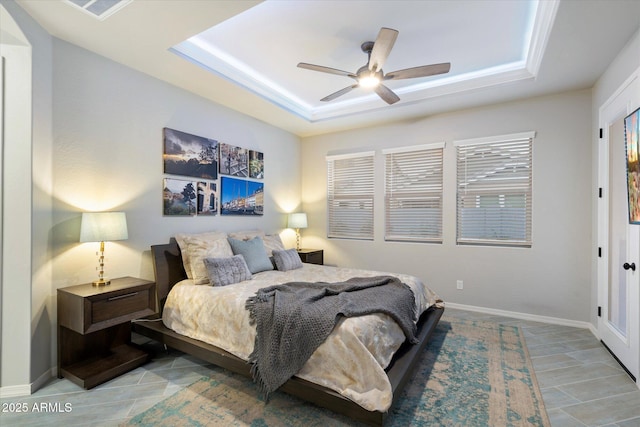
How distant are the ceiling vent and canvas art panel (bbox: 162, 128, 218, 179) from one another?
124 cm

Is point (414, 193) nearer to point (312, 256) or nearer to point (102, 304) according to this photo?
point (312, 256)

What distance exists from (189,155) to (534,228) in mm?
4439

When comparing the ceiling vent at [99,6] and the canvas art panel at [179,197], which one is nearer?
the ceiling vent at [99,6]

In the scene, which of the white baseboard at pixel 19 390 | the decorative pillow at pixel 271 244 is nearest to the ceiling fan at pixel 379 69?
the decorative pillow at pixel 271 244

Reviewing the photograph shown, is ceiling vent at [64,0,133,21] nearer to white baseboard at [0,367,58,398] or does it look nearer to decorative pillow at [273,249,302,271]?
decorative pillow at [273,249,302,271]

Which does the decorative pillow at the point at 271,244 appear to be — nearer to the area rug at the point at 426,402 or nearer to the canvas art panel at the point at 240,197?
the canvas art panel at the point at 240,197

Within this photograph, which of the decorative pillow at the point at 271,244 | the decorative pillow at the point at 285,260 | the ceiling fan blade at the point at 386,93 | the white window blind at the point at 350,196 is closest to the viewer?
the ceiling fan blade at the point at 386,93

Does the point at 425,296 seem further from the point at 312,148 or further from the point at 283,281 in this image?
the point at 312,148

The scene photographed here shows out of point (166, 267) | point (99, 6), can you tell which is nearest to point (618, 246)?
point (166, 267)

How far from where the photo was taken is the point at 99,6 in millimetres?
2160

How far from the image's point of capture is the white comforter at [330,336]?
5.94 ft

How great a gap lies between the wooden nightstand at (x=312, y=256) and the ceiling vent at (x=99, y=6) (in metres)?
3.54

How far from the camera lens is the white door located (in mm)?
2439

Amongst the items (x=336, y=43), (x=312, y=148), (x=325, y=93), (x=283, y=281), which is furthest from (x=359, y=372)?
(x=312, y=148)
